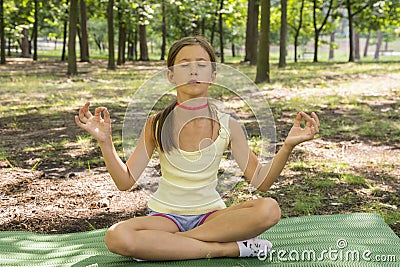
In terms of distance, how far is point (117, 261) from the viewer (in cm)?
278

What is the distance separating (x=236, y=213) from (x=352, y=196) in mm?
1963

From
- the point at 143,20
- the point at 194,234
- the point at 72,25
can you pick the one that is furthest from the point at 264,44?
the point at 143,20

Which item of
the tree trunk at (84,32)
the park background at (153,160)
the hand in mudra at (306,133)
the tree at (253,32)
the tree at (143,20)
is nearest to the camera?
the hand in mudra at (306,133)

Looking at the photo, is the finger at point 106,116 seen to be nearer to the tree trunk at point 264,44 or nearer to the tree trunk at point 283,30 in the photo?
the tree trunk at point 264,44

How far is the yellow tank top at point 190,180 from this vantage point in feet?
9.00

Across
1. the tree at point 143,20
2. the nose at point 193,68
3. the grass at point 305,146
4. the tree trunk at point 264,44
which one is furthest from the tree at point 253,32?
the nose at point 193,68

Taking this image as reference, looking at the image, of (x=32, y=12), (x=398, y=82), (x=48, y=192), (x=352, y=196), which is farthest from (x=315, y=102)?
(x=32, y=12)

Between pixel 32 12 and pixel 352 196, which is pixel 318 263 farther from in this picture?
pixel 32 12

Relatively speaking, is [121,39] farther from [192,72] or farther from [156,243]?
[156,243]

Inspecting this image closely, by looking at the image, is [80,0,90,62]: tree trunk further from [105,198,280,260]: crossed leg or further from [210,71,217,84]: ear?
[105,198,280,260]: crossed leg

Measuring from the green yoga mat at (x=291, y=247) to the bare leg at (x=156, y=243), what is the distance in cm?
5

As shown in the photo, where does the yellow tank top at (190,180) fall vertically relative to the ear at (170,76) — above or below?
below

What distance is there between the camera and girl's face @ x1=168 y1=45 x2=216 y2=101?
2.70 meters

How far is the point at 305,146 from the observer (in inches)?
242
